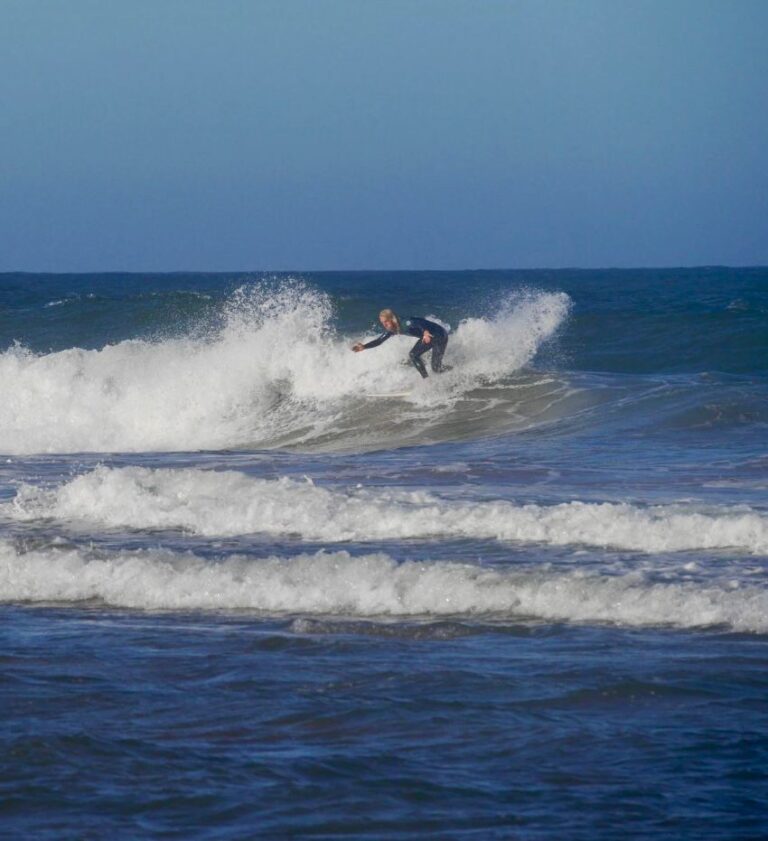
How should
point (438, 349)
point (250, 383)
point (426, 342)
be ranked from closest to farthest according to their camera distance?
point (426, 342) < point (438, 349) < point (250, 383)

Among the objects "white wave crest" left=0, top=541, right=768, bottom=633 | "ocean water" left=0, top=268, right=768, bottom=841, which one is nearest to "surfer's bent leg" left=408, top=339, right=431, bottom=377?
"ocean water" left=0, top=268, right=768, bottom=841

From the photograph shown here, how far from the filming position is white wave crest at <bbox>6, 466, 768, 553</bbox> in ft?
27.3

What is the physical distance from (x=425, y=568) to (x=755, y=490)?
4.14m

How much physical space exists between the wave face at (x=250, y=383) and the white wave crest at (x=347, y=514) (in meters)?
6.53

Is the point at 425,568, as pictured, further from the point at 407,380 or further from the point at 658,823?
the point at 407,380

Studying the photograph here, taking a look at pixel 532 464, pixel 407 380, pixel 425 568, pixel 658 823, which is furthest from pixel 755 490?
pixel 407 380

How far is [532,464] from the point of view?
12344 millimetres

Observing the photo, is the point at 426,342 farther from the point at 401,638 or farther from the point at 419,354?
the point at 401,638

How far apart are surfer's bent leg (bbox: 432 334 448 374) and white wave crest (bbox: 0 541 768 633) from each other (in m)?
10.8

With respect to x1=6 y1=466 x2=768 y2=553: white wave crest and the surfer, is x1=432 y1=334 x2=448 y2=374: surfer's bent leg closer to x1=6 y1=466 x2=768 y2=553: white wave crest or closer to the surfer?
the surfer

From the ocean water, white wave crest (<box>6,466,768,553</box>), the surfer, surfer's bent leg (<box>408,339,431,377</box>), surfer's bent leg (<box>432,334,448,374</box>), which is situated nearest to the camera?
the ocean water

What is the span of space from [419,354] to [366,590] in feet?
38.1

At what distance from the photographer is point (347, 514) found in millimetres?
9406

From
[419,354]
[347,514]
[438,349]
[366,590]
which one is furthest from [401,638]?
[438,349]
